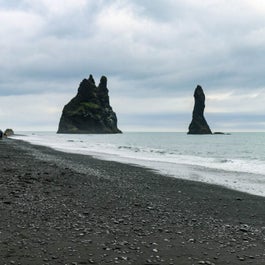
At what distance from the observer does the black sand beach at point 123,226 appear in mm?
8203

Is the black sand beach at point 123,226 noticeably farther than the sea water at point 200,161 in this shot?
No

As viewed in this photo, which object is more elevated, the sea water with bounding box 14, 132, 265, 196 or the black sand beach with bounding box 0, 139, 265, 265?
the sea water with bounding box 14, 132, 265, 196

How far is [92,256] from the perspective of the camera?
26.4ft

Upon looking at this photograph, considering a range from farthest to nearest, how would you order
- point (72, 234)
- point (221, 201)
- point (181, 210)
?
point (221, 201) → point (181, 210) → point (72, 234)

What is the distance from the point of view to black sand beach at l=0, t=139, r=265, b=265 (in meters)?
8.20

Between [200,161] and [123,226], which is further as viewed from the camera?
[200,161]

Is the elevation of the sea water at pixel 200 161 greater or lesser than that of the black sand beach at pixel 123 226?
greater

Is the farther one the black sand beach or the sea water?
the sea water

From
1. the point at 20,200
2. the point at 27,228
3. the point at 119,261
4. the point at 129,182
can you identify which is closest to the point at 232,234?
the point at 119,261

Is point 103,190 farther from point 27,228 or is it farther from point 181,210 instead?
point 27,228

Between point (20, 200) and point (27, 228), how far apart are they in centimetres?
308

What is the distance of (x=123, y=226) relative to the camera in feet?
34.2

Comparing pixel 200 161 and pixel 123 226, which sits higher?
pixel 200 161

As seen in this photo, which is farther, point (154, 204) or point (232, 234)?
point (154, 204)
